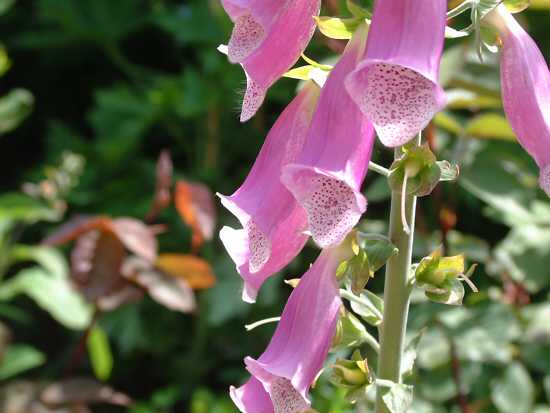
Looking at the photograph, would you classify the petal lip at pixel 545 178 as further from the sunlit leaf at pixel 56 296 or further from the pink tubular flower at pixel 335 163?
the sunlit leaf at pixel 56 296

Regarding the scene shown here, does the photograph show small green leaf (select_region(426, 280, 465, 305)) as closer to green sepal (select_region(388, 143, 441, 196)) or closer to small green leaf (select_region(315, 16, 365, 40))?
green sepal (select_region(388, 143, 441, 196))

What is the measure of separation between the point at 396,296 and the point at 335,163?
0.51 feet

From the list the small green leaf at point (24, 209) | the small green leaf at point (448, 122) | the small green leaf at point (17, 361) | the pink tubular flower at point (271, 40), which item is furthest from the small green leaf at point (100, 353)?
the pink tubular flower at point (271, 40)

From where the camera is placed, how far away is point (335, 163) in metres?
0.68

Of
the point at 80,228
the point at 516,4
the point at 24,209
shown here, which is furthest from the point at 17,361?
the point at 516,4

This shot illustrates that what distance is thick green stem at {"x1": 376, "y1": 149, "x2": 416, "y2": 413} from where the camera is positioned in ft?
2.47

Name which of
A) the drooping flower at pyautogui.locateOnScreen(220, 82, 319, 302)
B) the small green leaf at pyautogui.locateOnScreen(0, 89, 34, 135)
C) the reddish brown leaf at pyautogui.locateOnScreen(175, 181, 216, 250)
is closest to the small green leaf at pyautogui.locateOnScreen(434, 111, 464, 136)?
the reddish brown leaf at pyautogui.locateOnScreen(175, 181, 216, 250)

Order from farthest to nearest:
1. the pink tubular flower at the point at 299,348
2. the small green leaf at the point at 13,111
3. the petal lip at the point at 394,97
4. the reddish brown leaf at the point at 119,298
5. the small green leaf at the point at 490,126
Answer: the small green leaf at the point at 13,111, the reddish brown leaf at the point at 119,298, the small green leaf at the point at 490,126, the pink tubular flower at the point at 299,348, the petal lip at the point at 394,97

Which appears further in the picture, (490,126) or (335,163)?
(490,126)

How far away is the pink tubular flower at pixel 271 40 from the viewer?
72 cm

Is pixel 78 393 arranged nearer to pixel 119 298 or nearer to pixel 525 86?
pixel 119 298

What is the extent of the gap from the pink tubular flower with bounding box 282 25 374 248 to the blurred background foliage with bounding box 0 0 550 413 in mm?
253

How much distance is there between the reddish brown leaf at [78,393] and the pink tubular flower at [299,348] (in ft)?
2.61

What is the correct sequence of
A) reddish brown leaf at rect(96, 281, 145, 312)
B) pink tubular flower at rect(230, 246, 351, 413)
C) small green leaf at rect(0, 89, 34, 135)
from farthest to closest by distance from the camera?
small green leaf at rect(0, 89, 34, 135)
reddish brown leaf at rect(96, 281, 145, 312)
pink tubular flower at rect(230, 246, 351, 413)
